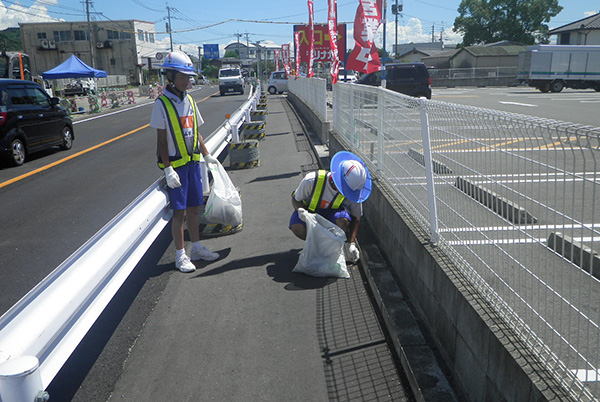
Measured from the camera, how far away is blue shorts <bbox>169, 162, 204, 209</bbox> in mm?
4902

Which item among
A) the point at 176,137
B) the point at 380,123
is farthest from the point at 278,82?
the point at 176,137

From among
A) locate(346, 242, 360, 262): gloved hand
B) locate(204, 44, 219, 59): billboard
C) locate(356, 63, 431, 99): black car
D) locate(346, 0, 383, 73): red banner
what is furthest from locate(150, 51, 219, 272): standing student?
locate(204, 44, 219, 59): billboard

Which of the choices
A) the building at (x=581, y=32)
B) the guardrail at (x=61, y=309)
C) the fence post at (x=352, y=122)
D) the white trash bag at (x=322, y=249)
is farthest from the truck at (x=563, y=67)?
the guardrail at (x=61, y=309)

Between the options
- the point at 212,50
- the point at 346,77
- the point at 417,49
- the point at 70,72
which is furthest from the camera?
the point at 417,49

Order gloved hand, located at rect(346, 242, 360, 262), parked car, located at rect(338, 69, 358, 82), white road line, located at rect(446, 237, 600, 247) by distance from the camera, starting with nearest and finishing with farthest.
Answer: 1. white road line, located at rect(446, 237, 600, 247)
2. gloved hand, located at rect(346, 242, 360, 262)
3. parked car, located at rect(338, 69, 358, 82)

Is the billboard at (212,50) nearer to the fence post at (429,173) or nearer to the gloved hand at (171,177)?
the gloved hand at (171,177)

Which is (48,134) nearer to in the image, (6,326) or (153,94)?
(6,326)

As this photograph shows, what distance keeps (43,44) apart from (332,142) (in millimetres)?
73004

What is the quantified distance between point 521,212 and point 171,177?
3.16 m

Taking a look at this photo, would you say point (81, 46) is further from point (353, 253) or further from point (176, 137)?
point (353, 253)

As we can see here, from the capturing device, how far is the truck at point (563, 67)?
106 feet

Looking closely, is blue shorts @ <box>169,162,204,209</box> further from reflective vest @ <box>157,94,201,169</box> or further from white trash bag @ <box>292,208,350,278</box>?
white trash bag @ <box>292,208,350,278</box>

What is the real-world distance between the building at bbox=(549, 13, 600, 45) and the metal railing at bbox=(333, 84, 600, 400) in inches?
2125

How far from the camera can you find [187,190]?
16.4 feet
